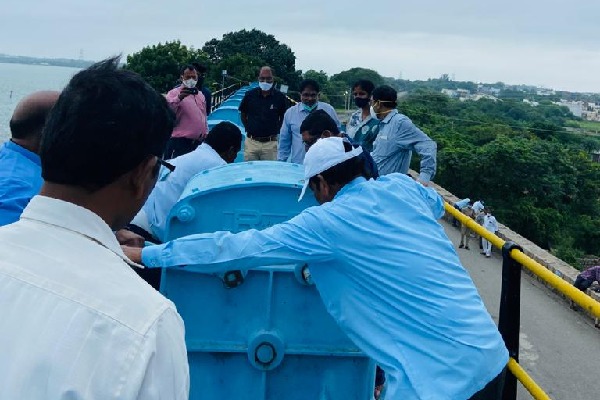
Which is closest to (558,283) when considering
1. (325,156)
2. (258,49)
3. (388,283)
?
(388,283)

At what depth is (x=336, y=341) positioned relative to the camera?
3.46m

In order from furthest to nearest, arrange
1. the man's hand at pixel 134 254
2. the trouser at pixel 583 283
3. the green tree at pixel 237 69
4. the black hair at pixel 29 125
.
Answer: the green tree at pixel 237 69
the trouser at pixel 583 283
the black hair at pixel 29 125
the man's hand at pixel 134 254

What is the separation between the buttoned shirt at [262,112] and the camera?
7.68 m

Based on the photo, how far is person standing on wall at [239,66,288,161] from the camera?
25.2 ft

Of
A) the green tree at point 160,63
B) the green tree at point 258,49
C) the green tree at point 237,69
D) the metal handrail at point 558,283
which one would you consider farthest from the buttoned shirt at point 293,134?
the green tree at point 258,49

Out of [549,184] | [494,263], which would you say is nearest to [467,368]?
[494,263]

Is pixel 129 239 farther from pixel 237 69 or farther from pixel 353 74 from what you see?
pixel 353 74

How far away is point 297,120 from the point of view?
685cm

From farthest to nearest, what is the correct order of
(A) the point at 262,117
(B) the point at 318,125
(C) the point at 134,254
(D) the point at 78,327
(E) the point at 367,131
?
(A) the point at 262,117
(E) the point at 367,131
(B) the point at 318,125
(C) the point at 134,254
(D) the point at 78,327

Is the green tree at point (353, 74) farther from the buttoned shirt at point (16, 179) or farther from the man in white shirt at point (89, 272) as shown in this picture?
the man in white shirt at point (89, 272)

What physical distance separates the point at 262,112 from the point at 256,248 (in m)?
5.17

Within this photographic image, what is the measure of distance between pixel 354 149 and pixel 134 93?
1816 mm

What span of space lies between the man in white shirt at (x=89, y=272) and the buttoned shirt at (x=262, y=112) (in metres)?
6.33

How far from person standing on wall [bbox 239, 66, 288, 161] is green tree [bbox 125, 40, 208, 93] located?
23763 mm
